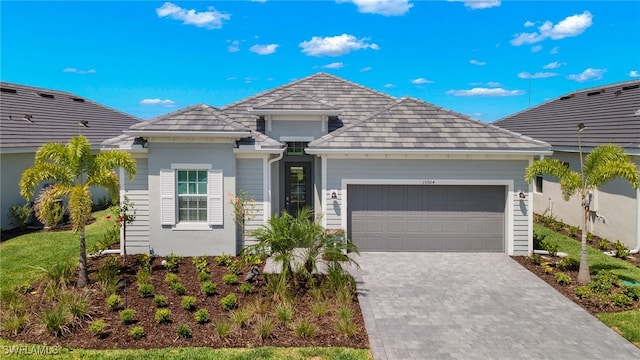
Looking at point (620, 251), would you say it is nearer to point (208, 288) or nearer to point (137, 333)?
point (208, 288)

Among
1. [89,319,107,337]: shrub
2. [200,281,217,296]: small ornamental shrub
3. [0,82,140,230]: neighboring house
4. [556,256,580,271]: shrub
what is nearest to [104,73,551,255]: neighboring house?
[556,256,580,271]: shrub

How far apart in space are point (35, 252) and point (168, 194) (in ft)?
14.6

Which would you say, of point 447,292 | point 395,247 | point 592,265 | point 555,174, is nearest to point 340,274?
point 447,292

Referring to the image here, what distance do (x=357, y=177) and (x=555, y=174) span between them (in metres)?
4.97

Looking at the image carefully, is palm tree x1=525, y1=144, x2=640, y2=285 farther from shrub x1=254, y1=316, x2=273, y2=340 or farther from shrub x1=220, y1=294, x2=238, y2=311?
shrub x1=220, y1=294, x2=238, y2=311

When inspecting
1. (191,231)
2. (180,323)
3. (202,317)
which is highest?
(191,231)

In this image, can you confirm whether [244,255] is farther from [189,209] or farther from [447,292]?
[447,292]

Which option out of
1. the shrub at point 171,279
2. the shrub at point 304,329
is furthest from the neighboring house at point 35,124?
the shrub at point 304,329

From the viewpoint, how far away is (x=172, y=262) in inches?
407

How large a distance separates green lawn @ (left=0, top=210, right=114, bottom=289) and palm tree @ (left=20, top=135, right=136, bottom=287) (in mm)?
2209

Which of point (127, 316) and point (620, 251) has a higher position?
point (620, 251)

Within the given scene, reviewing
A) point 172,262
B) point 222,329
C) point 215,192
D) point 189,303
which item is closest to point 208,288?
point 189,303

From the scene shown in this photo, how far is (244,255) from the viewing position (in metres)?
10.6

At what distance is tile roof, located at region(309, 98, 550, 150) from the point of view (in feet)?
38.0
